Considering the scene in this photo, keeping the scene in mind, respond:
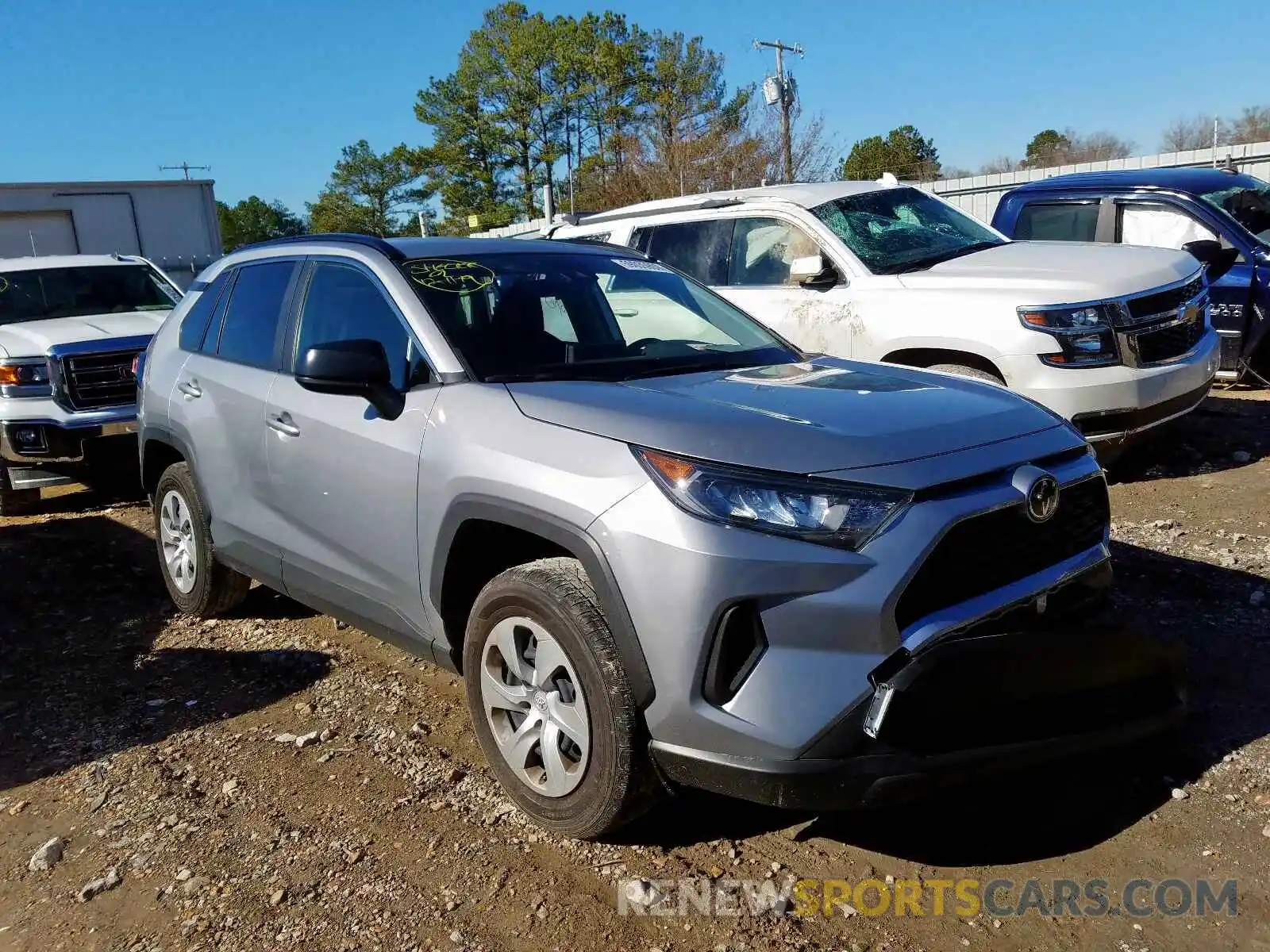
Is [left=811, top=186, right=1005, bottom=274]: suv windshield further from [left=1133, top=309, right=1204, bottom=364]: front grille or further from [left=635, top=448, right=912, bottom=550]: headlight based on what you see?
[left=635, top=448, right=912, bottom=550]: headlight

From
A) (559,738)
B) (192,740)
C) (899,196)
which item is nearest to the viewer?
(559,738)

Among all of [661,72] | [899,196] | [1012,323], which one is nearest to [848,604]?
[1012,323]

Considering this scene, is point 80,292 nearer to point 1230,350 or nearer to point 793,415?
point 793,415

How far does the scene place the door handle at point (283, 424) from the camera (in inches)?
153

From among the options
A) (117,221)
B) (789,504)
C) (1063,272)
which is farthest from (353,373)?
(117,221)

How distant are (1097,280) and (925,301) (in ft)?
3.10

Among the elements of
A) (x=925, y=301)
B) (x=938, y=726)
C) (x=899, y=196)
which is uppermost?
(x=899, y=196)

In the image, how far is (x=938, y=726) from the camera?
2.49 metres

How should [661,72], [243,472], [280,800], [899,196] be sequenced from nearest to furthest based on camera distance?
[280,800] < [243,472] < [899,196] < [661,72]

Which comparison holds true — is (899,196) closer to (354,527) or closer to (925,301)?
(925,301)

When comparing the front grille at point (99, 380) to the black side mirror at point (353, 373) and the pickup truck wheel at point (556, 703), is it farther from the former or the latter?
the pickup truck wheel at point (556, 703)

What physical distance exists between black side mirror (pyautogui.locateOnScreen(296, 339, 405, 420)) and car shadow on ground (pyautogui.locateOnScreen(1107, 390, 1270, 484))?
15.4ft

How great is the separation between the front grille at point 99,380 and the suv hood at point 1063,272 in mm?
5607

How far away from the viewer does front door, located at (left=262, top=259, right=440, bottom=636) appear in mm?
3379
